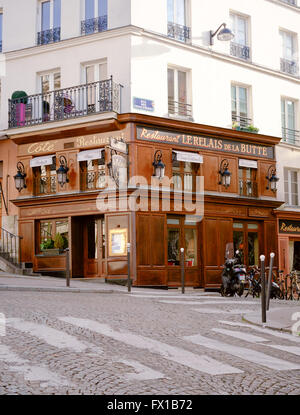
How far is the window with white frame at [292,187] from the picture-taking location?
23.1 meters

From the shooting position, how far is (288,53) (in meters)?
23.9

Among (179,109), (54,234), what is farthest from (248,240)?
(54,234)

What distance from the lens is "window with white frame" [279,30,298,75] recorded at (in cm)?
2361

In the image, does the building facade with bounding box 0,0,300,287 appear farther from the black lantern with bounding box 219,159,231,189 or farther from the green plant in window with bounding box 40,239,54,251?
the black lantern with bounding box 219,159,231,189

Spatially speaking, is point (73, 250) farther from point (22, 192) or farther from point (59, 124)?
point (59, 124)

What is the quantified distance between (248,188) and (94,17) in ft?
27.3

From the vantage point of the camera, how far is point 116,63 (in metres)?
19.1

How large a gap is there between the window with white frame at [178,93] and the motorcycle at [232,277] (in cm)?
607

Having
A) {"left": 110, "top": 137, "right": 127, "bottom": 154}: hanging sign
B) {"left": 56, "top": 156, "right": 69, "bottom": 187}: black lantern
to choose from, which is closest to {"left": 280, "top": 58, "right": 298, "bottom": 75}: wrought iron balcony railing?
{"left": 110, "top": 137, "right": 127, "bottom": 154}: hanging sign

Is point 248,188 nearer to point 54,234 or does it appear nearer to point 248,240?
point 248,240

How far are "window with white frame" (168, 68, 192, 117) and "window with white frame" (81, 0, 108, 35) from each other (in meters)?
2.83
